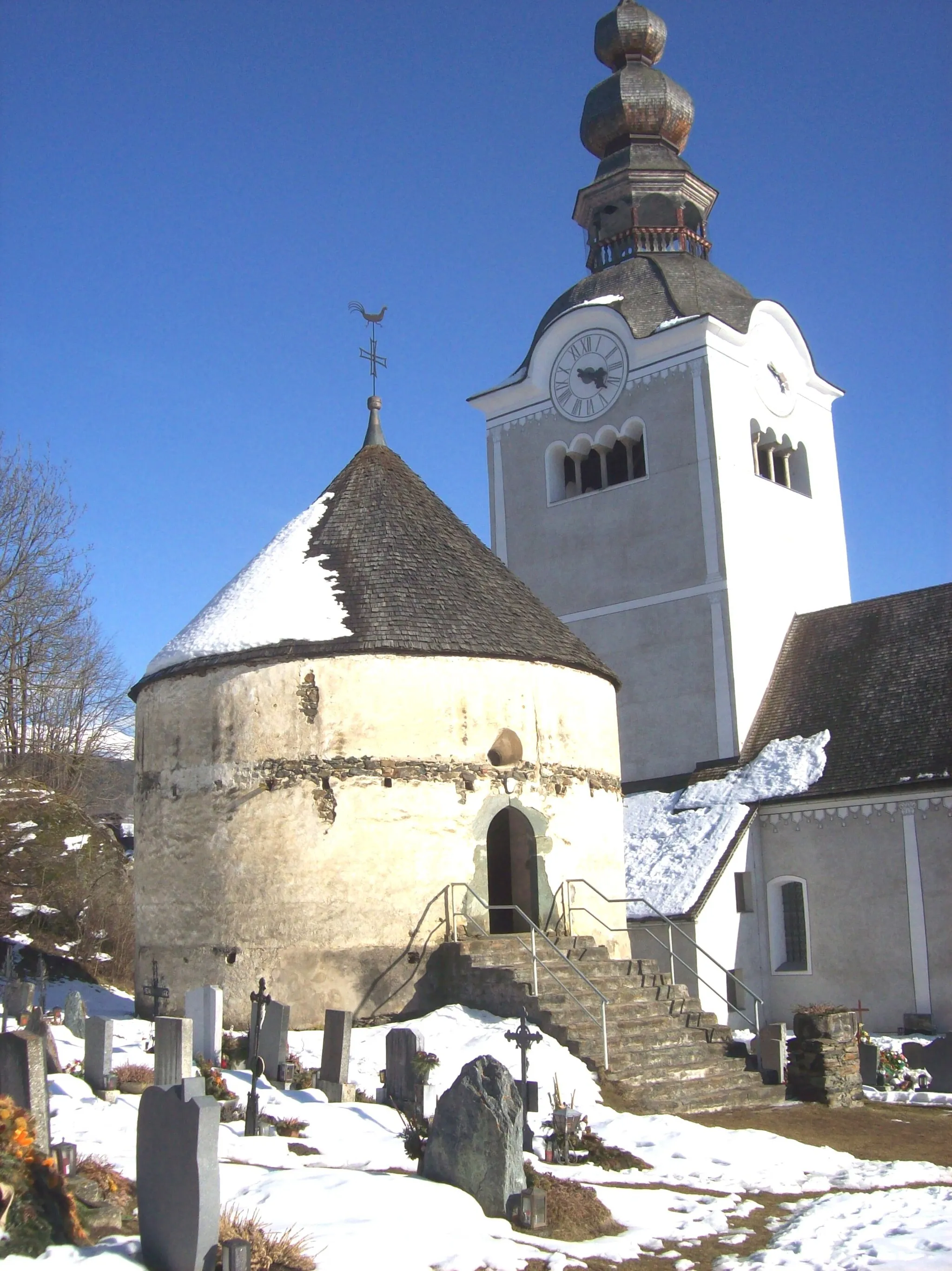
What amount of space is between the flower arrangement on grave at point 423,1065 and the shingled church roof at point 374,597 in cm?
543

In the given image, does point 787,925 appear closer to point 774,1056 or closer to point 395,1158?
point 774,1056

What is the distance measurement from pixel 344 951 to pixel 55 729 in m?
21.2

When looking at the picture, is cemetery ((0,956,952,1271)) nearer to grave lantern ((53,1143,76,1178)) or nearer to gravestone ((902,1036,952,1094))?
grave lantern ((53,1143,76,1178))

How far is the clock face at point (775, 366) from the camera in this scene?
29.9 m

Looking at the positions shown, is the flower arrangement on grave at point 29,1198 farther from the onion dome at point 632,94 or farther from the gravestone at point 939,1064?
the onion dome at point 632,94

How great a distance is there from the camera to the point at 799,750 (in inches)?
968

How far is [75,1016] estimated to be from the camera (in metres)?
14.7

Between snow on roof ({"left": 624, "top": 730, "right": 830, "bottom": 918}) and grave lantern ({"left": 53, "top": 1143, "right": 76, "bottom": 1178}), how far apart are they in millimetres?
15320

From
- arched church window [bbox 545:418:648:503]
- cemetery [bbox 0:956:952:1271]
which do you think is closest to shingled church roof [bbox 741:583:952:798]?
arched church window [bbox 545:418:648:503]

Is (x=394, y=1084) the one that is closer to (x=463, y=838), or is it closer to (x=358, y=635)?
(x=463, y=838)

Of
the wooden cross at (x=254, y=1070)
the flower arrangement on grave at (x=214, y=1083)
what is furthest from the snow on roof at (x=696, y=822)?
the wooden cross at (x=254, y=1070)

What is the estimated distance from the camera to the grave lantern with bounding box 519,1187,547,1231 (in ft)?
28.4

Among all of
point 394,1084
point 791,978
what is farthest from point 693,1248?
point 791,978

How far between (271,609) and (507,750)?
366 cm
